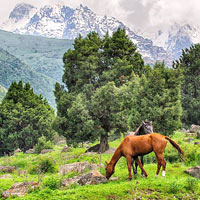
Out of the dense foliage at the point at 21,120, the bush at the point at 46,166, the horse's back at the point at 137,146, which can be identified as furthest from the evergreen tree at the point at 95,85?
the horse's back at the point at 137,146

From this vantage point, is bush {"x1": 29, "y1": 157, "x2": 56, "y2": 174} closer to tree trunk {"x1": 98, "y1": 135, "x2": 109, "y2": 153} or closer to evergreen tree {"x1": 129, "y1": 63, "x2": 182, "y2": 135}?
tree trunk {"x1": 98, "y1": 135, "x2": 109, "y2": 153}

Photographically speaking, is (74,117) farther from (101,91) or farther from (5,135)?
(5,135)

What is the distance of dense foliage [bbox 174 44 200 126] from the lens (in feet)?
160

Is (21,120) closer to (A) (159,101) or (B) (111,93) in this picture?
(B) (111,93)

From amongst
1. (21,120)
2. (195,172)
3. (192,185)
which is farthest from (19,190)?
(21,120)

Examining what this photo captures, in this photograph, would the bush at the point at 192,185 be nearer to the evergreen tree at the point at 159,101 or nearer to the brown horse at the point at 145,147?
the brown horse at the point at 145,147

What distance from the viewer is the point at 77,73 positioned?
33.8 m

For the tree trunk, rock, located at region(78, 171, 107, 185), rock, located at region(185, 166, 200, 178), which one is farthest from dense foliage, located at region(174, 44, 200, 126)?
rock, located at region(78, 171, 107, 185)

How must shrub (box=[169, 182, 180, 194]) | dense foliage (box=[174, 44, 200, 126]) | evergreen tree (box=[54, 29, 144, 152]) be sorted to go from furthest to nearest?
dense foliage (box=[174, 44, 200, 126])
evergreen tree (box=[54, 29, 144, 152])
shrub (box=[169, 182, 180, 194])

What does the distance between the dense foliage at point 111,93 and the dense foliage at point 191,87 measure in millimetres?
18116

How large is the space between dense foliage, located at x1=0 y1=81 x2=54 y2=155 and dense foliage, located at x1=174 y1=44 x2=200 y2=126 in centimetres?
2705

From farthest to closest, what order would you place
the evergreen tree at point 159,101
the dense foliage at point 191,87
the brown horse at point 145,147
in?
the dense foliage at point 191,87, the evergreen tree at point 159,101, the brown horse at point 145,147

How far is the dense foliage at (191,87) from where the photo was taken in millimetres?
48688

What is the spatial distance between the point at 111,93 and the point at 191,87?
87.3ft
